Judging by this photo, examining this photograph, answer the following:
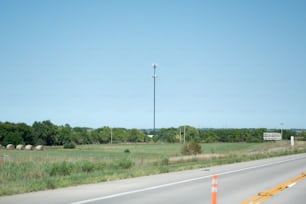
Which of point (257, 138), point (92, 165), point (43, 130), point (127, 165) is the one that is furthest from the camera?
point (257, 138)

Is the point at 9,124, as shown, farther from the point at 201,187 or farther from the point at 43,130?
the point at 201,187

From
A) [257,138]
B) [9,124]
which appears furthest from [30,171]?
[257,138]

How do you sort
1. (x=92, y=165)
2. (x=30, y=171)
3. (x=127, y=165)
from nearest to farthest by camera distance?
(x=30, y=171) < (x=92, y=165) < (x=127, y=165)

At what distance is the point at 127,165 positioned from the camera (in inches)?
1043

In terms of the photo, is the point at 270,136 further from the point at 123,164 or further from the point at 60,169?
the point at 60,169

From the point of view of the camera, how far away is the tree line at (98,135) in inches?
4624

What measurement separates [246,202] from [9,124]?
370ft

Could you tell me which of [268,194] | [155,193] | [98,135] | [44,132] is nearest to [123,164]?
[155,193]

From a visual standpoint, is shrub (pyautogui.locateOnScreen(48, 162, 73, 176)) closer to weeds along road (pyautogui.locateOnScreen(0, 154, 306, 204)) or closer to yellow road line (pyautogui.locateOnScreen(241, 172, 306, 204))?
→ weeds along road (pyautogui.locateOnScreen(0, 154, 306, 204))

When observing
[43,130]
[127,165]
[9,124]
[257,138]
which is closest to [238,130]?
[257,138]

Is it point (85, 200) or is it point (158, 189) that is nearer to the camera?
point (85, 200)

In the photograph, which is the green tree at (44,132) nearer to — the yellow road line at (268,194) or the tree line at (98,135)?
the tree line at (98,135)

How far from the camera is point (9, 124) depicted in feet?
387

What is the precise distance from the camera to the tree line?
385 feet
